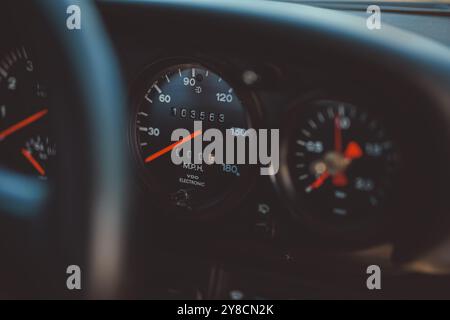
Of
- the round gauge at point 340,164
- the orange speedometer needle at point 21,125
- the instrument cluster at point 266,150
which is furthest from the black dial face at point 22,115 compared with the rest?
the round gauge at point 340,164

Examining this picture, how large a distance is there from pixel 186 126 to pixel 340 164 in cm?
45

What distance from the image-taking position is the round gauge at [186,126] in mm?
1773

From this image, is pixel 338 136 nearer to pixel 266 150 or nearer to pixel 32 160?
pixel 266 150

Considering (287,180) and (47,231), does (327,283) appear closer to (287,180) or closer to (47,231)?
(287,180)

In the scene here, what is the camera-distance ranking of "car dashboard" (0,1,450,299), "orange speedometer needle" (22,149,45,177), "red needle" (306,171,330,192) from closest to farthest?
"car dashboard" (0,1,450,299), "red needle" (306,171,330,192), "orange speedometer needle" (22,149,45,177)

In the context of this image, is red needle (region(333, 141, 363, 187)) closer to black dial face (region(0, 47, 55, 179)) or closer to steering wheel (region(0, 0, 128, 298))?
steering wheel (region(0, 0, 128, 298))

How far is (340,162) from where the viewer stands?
1.59 m

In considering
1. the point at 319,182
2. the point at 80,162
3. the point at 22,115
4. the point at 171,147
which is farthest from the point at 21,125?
the point at 319,182

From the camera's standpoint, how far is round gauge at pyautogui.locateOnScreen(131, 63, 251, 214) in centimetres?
177

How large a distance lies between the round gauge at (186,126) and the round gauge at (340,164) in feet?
0.50

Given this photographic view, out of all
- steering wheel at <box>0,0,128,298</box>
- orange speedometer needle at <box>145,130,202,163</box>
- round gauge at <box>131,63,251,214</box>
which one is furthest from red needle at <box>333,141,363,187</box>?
steering wheel at <box>0,0,128,298</box>

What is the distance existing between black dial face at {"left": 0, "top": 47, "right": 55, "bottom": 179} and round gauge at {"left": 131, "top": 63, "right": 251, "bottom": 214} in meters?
0.25

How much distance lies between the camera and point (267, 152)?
1.68 metres

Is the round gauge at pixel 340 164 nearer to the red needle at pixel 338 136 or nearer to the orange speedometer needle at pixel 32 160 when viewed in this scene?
the red needle at pixel 338 136
